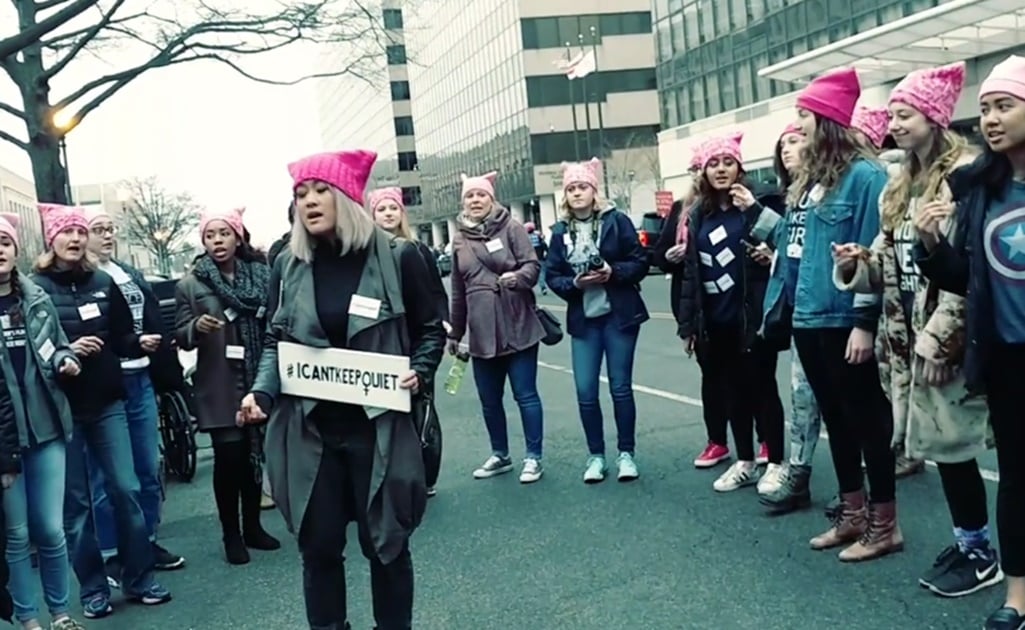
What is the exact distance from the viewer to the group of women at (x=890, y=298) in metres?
3.59

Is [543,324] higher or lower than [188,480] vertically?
higher

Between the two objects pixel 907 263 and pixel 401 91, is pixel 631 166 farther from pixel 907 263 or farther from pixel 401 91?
pixel 907 263

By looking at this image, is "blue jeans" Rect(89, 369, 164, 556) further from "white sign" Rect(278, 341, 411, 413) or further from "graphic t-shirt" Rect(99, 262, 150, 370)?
"white sign" Rect(278, 341, 411, 413)

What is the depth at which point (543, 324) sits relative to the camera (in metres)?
6.89

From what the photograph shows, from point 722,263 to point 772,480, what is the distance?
4.21 ft

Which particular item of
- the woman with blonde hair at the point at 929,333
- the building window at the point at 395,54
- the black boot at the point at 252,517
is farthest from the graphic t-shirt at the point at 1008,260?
the building window at the point at 395,54

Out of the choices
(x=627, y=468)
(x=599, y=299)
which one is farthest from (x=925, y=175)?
(x=627, y=468)

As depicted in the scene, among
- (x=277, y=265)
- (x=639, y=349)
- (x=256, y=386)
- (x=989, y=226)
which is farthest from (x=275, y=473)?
(x=639, y=349)

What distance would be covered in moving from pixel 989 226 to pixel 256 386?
8.77 ft

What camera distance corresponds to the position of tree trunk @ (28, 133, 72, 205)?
1349cm

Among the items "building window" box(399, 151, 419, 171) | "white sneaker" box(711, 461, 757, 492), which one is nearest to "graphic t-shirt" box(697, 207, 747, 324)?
"white sneaker" box(711, 461, 757, 492)

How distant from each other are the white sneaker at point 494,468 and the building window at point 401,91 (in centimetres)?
9321

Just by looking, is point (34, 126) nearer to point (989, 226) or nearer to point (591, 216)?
point (591, 216)

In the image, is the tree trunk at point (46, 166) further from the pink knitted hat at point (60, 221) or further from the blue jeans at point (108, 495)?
the blue jeans at point (108, 495)
